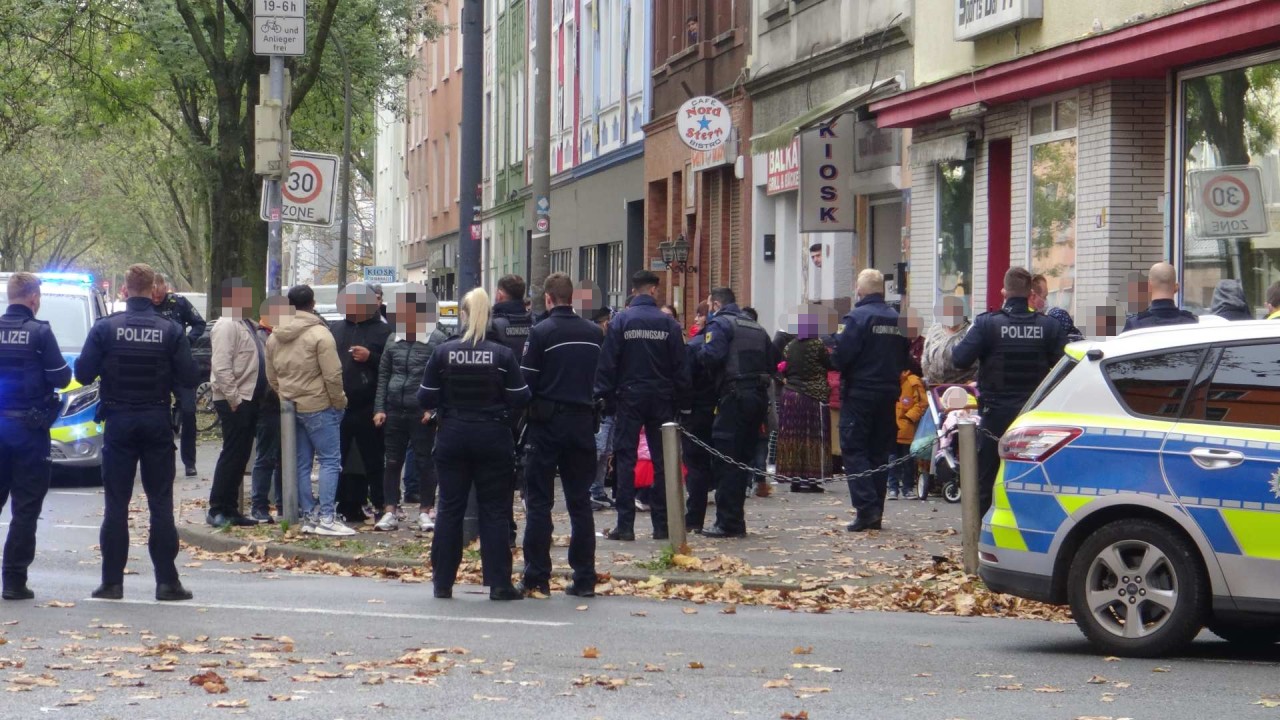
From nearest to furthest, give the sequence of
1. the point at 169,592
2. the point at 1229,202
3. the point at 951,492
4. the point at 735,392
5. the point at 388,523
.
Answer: the point at 169,592
the point at 735,392
the point at 388,523
the point at 1229,202
the point at 951,492

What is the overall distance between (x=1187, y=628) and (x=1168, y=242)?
8.44m

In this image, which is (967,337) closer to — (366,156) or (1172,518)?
(1172,518)

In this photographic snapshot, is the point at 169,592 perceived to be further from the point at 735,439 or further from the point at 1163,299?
the point at 1163,299

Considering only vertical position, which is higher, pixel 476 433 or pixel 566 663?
pixel 476 433

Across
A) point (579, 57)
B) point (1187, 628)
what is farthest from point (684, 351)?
point (579, 57)

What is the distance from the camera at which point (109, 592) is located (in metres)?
11.4

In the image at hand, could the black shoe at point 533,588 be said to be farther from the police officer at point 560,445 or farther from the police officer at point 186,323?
the police officer at point 186,323

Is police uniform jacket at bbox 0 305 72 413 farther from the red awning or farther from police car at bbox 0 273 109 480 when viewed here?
the red awning

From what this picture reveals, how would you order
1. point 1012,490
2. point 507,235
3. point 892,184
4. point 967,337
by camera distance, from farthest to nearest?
point 507,235, point 892,184, point 967,337, point 1012,490

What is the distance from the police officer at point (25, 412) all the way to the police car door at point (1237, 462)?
251 inches

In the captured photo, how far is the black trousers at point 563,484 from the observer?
11.8 m

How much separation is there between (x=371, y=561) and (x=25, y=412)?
2861mm

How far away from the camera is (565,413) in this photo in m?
11.9

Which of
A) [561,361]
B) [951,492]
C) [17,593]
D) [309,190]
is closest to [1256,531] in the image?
[561,361]
